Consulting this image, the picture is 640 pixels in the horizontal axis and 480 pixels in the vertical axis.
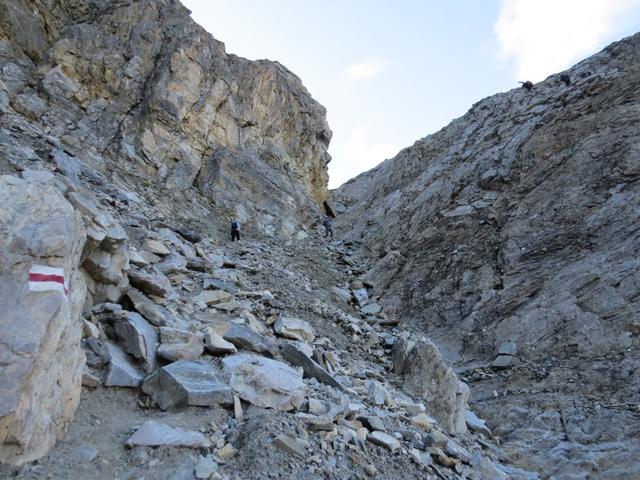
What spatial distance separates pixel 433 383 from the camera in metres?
8.93

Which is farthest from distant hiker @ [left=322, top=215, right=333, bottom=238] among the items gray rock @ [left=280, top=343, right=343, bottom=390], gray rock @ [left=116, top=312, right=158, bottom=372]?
gray rock @ [left=116, top=312, right=158, bottom=372]

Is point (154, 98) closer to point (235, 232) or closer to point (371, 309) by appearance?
point (235, 232)

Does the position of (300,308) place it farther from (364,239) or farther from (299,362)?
(364,239)

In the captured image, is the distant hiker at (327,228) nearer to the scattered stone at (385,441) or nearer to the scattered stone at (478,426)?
the scattered stone at (478,426)

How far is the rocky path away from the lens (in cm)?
469

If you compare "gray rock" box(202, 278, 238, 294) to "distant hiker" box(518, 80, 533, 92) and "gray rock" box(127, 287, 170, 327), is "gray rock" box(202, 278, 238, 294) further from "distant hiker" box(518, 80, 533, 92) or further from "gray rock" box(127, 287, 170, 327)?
"distant hiker" box(518, 80, 533, 92)

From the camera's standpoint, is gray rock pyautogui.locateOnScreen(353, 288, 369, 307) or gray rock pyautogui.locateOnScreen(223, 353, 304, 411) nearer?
gray rock pyautogui.locateOnScreen(223, 353, 304, 411)

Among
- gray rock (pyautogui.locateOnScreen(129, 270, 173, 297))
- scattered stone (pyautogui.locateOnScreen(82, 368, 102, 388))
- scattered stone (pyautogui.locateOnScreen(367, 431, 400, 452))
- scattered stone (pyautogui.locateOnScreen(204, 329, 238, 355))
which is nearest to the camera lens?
scattered stone (pyautogui.locateOnScreen(82, 368, 102, 388))

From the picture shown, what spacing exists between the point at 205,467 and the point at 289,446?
912mm

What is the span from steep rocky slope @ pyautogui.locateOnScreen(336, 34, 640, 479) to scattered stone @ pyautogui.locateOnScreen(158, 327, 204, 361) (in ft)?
18.8

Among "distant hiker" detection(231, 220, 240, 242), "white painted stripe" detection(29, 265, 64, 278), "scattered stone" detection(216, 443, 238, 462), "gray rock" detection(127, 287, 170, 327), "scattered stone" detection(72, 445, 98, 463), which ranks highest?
"distant hiker" detection(231, 220, 240, 242)

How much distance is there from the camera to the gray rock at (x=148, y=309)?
692 centimetres

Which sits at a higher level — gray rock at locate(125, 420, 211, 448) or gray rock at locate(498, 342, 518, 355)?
gray rock at locate(498, 342, 518, 355)

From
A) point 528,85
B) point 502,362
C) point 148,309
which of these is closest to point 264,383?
point 148,309
